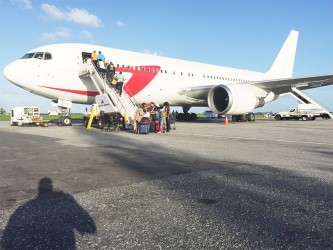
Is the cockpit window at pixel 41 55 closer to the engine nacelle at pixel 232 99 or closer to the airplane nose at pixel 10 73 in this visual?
the airplane nose at pixel 10 73

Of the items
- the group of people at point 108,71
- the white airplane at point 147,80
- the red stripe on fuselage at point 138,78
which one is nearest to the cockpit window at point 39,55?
the white airplane at point 147,80

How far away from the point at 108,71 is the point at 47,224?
1438 cm

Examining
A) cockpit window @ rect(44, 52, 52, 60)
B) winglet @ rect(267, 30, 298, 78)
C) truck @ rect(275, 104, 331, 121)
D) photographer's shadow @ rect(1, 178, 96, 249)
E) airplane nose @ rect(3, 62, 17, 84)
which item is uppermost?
winglet @ rect(267, 30, 298, 78)

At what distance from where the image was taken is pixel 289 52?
34.0 metres

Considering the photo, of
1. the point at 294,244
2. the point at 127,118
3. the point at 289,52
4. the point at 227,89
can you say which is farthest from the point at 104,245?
the point at 289,52

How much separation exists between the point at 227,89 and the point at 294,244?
1717cm

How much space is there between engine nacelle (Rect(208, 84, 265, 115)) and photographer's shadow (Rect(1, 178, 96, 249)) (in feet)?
52.9

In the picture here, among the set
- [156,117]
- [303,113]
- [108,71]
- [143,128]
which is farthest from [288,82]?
[303,113]

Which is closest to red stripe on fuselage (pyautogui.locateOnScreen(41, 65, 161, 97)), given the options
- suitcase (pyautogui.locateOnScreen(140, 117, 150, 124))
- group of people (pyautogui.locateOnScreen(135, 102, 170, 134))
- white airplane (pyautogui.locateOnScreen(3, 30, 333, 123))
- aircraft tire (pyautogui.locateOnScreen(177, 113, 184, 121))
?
white airplane (pyautogui.locateOnScreen(3, 30, 333, 123))

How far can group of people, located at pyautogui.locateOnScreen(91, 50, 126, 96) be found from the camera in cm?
1633

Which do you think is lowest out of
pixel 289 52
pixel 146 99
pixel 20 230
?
pixel 20 230

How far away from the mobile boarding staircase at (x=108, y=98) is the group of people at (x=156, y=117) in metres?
0.93

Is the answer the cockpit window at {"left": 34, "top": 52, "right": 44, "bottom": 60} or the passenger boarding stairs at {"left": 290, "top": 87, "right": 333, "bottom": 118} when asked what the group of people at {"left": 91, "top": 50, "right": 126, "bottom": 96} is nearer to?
the cockpit window at {"left": 34, "top": 52, "right": 44, "bottom": 60}

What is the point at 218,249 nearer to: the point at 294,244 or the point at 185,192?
the point at 294,244
